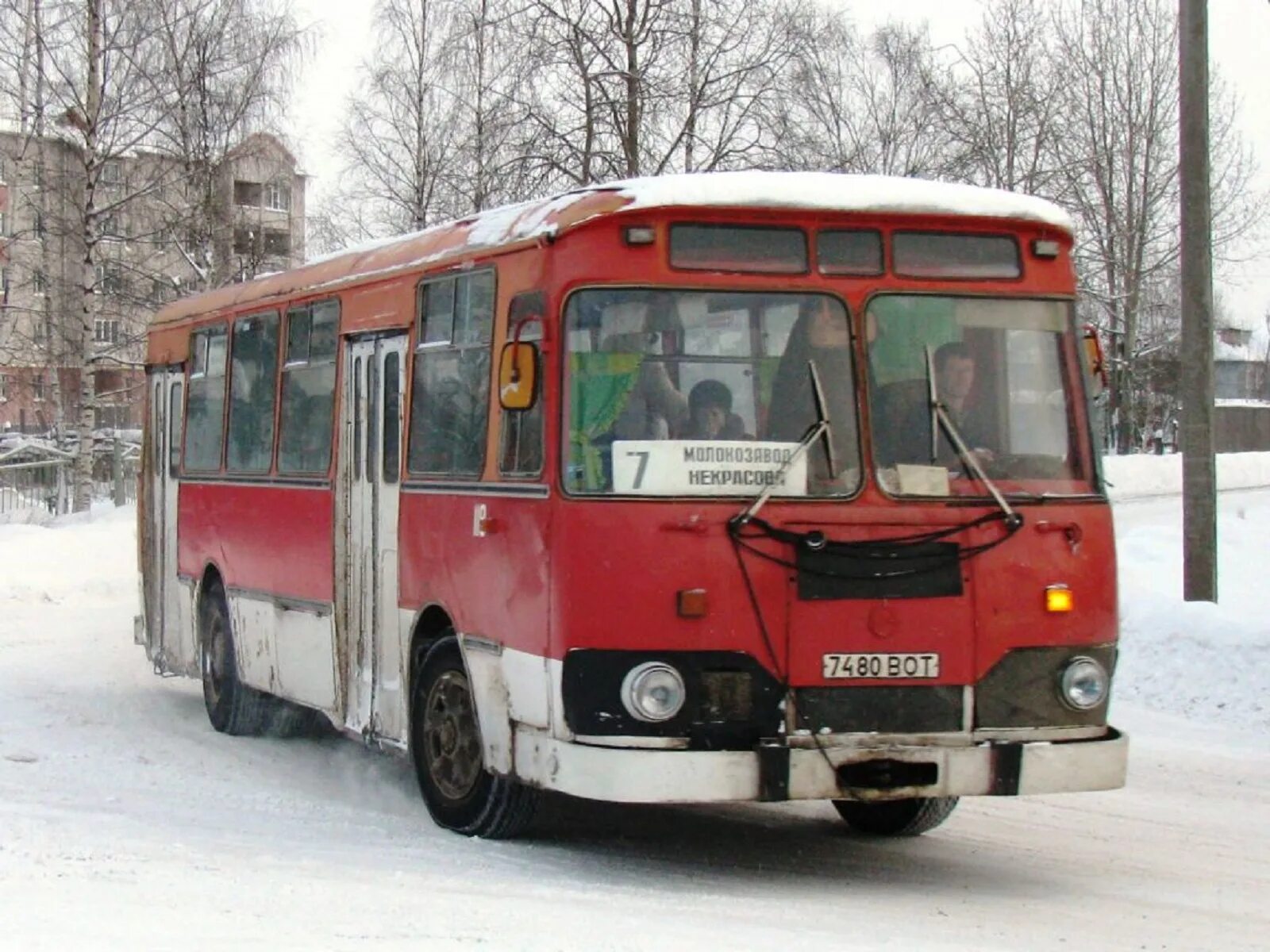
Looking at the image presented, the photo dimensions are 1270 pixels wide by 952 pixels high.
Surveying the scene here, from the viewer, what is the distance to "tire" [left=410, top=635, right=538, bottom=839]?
9.36 m

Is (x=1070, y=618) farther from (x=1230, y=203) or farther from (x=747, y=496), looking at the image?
(x=1230, y=203)

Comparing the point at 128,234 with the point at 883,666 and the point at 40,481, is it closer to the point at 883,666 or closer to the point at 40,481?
the point at 40,481

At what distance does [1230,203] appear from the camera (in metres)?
54.6

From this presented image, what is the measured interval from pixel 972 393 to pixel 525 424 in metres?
1.89

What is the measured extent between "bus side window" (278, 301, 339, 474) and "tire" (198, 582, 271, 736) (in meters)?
1.77

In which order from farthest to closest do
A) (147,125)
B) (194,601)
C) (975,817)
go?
(147,125)
(194,601)
(975,817)

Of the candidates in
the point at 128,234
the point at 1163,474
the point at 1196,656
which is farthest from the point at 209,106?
the point at 1196,656

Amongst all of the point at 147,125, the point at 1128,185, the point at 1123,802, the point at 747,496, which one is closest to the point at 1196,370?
the point at 1123,802

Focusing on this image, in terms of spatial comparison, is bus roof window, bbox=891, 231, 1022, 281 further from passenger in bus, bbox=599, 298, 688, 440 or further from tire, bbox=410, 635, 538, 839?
tire, bbox=410, 635, 538, 839

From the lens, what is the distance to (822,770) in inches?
324

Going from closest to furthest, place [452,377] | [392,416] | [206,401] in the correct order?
[452,377] < [392,416] < [206,401]

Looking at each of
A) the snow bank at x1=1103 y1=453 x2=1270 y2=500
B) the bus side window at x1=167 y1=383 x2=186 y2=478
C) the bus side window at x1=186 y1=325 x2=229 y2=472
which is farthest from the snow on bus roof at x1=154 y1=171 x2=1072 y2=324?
the snow bank at x1=1103 y1=453 x2=1270 y2=500

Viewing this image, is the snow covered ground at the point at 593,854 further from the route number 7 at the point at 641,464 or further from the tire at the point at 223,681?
the route number 7 at the point at 641,464

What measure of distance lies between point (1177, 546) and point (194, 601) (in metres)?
12.1
